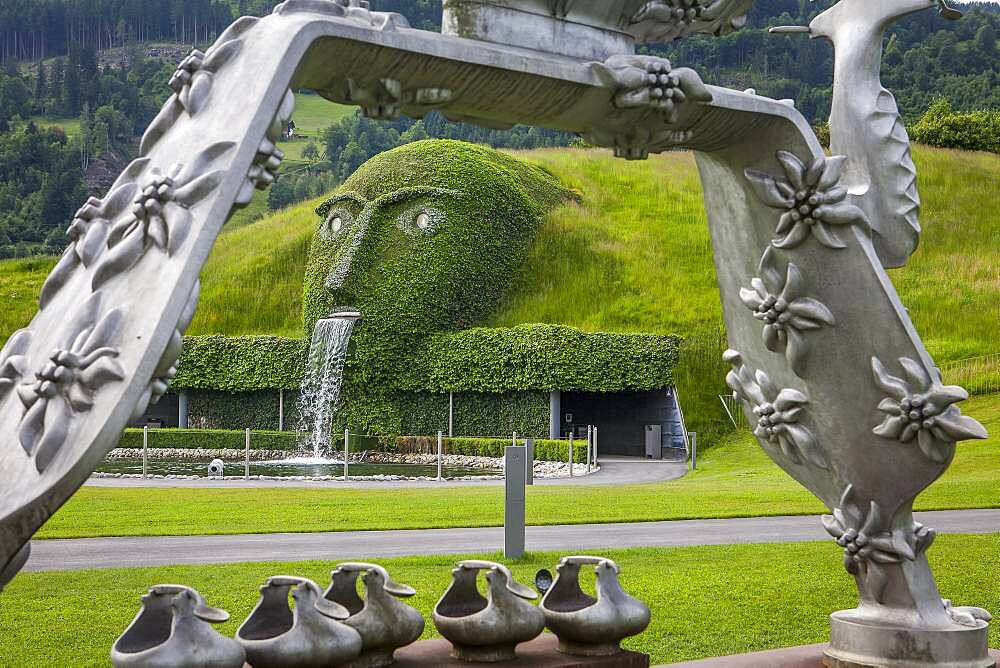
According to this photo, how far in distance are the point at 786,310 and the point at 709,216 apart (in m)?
0.59

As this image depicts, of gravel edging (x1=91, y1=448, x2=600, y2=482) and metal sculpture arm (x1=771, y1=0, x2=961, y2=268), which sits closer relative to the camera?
metal sculpture arm (x1=771, y1=0, x2=961, y2=268)

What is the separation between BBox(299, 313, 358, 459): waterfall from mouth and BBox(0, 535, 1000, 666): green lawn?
1668 centimetres

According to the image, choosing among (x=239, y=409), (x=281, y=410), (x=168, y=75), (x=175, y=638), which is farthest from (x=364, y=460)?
(x=168, y=75)

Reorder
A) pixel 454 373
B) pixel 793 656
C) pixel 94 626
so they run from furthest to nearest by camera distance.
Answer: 1. pixel 454 373
2. pixel 94 626
3. pixel 793 656

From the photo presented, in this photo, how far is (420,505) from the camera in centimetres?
1393

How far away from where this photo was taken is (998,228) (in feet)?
99.4

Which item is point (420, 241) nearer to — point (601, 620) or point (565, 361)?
point (565, 361)

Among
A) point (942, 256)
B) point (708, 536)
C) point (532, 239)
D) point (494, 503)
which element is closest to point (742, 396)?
point (708, 536)

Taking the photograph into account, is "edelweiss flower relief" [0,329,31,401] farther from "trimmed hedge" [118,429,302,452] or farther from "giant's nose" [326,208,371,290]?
"giant's nose" [326,208,371,290]

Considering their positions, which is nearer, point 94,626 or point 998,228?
point 94,626

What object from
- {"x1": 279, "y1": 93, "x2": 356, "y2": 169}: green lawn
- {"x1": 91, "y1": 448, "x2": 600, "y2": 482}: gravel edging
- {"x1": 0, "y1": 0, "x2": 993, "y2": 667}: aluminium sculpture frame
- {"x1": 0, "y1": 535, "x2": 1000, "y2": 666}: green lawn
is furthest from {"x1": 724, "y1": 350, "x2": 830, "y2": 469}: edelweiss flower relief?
{"x1": 279, "y1": 93, "x2": 356, "y2": 169}: green lawn

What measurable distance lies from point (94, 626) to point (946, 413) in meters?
4.99

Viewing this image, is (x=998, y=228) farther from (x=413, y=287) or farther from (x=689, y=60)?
(x=689, y=60)

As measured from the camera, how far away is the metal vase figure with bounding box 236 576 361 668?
11.6ft
